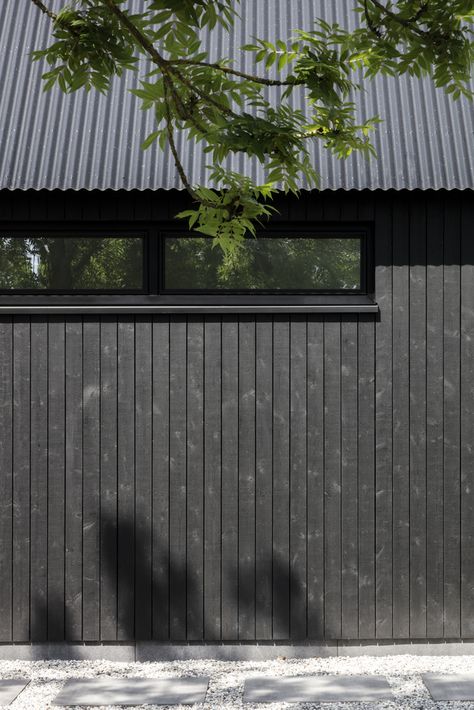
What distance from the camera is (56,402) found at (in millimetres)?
6043

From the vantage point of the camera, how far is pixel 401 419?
6027mm

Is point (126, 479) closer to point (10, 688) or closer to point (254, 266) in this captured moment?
point (10, 688)

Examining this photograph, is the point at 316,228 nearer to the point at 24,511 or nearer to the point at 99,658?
the point at 24,511

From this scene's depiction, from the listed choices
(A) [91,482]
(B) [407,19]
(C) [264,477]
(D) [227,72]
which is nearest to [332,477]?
(C) [264,477]

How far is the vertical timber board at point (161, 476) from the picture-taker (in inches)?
235

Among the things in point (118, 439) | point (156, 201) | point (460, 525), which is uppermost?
point (156, 201)

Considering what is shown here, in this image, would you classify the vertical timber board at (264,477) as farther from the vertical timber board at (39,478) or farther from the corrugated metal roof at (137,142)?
the vertical timber board at (39,478)

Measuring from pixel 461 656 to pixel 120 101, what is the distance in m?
4.91

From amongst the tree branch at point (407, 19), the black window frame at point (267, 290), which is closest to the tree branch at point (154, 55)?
the tree branch at point (407, 19)

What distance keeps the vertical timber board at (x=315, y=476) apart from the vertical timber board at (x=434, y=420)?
78cm

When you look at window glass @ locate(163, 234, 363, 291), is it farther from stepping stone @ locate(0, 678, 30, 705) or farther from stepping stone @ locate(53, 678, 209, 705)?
stepping stone @ locate(0, 678, 30, 705)

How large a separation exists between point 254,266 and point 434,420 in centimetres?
175

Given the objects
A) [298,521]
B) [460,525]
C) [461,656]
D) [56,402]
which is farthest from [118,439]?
[461,656]

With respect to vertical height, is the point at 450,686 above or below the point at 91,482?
below
